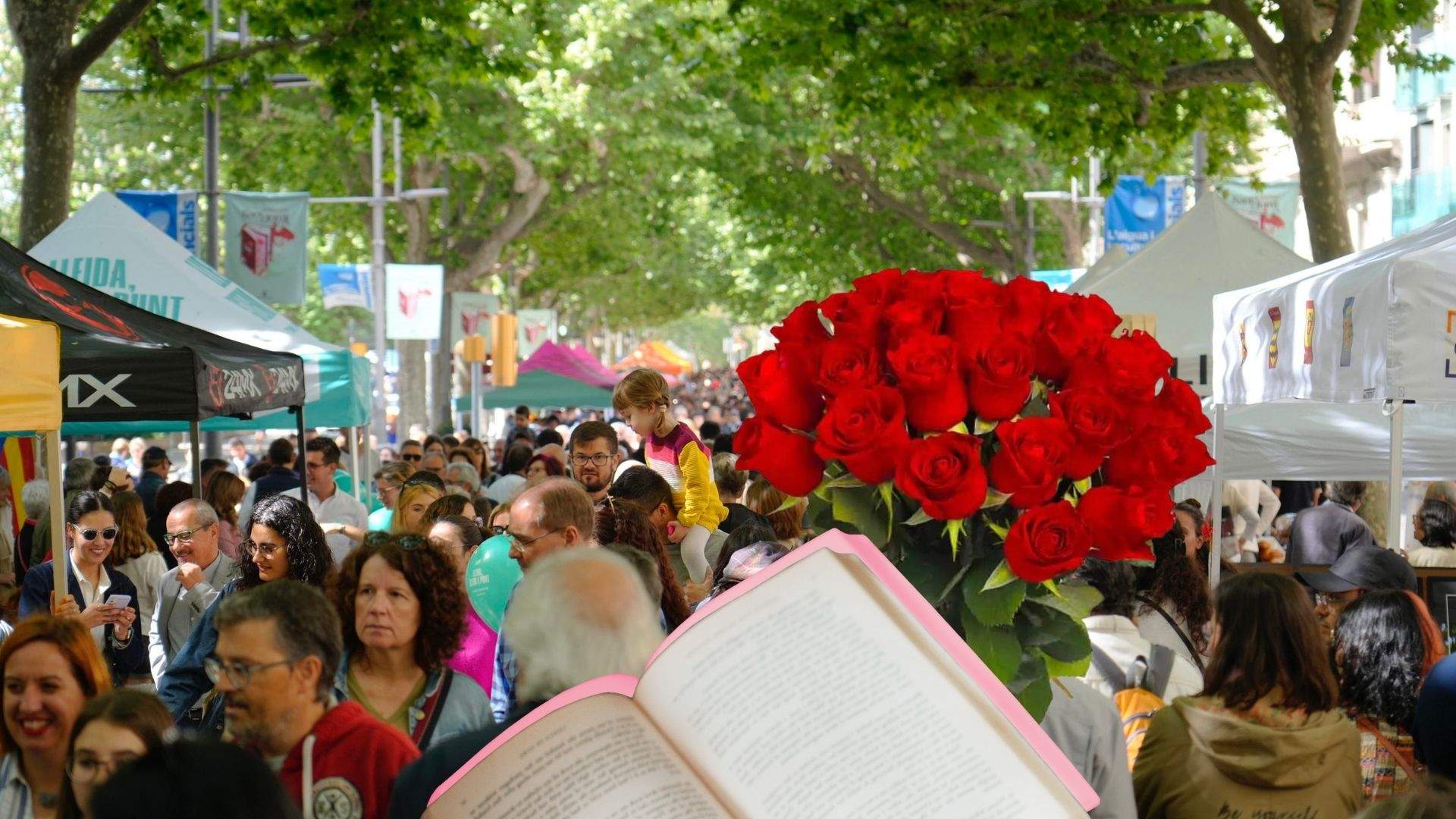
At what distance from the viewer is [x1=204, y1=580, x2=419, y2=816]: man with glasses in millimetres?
3113

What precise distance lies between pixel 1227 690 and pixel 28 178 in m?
10.7

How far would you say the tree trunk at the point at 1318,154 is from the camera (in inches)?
487

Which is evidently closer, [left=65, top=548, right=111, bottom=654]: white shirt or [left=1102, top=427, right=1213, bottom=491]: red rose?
[left=1102, top=427, right=1213, bottom=491]: red rose

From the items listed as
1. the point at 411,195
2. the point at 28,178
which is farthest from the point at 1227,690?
the point at 411,195

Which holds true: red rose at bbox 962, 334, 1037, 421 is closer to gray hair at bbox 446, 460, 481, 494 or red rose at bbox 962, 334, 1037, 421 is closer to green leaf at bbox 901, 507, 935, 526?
green leaf at bbox 901, 507, 935, 526

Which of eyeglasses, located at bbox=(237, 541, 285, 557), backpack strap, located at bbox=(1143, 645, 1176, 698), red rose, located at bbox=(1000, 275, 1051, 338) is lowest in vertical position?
backpack strap, located at bbox=(1143, 645, 1176, 698)

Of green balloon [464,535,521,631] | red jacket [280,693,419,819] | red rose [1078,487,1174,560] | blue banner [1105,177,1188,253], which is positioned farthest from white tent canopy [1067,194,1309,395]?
red rose [1078,487,1174,560]

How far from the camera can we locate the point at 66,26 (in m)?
12.2

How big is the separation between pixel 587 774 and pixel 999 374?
0.93 metres

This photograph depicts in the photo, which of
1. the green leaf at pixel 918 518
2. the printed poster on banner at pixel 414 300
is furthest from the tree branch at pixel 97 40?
the printed poster on banner at pixel 414 300

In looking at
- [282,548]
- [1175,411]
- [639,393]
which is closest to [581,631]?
[1175,411]

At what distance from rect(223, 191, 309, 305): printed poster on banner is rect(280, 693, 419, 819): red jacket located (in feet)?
52.7

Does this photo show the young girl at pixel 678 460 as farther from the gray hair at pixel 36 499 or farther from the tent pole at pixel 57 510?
the gray hair at pixel 36 499

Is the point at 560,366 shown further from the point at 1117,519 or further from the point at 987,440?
the point at 1117,519
